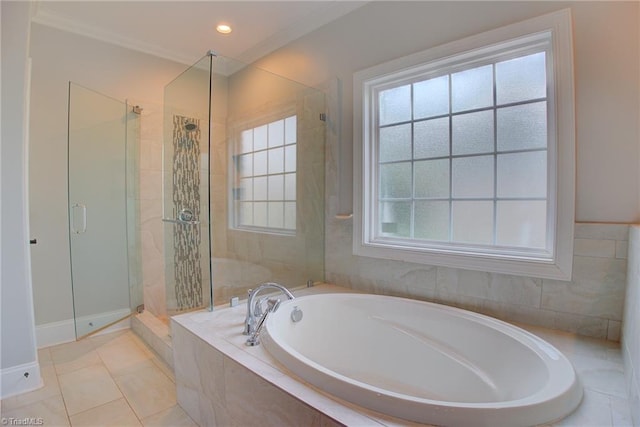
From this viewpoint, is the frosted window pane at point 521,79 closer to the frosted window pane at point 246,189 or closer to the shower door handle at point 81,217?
the frosted window pane at point 246,189

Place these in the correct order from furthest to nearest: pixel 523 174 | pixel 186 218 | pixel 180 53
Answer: pixel 180 53, pixel 186 218, pixel 523 174

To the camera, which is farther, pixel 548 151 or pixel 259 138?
pixel 259 138

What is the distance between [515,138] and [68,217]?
10.6 feet

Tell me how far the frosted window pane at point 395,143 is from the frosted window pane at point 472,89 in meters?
0.35

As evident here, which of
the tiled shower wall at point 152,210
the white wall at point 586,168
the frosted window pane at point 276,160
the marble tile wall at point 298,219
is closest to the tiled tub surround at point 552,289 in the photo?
the white wall at point 586,168

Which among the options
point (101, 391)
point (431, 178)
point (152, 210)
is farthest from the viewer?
point (152, 210)

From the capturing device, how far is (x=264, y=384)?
1193 mm

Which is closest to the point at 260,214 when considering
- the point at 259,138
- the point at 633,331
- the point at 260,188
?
the point at 260,188

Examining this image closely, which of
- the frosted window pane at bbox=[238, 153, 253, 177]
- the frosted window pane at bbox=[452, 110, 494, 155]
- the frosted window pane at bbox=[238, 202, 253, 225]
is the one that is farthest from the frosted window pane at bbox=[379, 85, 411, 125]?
the frosted window pane at bbox=[238, 202, 253, 225]

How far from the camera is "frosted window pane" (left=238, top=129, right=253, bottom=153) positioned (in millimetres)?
2791

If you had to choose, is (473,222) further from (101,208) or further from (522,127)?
(101,208)

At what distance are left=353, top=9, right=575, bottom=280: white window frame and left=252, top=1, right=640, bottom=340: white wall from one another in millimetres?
47

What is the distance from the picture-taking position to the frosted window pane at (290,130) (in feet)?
8.88

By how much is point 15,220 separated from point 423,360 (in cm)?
241
